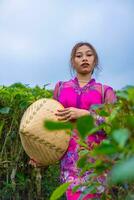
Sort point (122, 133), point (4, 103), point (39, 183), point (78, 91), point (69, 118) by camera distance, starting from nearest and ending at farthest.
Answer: point (122, 133) < point (69, 118) < point (78, 91) < point (4, 103) < point (39, 183)

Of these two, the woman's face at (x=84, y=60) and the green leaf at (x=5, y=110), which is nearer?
the woman's face at (x=84, y=60)

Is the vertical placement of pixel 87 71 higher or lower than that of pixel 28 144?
higher

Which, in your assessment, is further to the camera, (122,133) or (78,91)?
(78,91)

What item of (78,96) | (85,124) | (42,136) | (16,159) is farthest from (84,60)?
(85,124)

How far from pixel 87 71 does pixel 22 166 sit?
1271 mm

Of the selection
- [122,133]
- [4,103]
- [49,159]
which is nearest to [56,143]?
[49,159]

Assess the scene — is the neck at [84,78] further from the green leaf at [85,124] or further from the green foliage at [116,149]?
the green leaf at [85,124]

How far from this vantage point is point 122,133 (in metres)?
0.81

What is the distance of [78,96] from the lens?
351 centimetres

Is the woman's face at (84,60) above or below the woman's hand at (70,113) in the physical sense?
above

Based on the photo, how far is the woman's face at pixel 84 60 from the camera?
142 inches

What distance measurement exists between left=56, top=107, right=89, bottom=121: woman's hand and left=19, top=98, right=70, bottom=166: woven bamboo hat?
0.12 ft

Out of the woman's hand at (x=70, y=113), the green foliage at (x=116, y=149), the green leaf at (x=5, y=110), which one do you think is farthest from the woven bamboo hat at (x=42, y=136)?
the green foliage at (x=116, y=149)

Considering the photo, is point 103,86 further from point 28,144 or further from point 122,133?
point 122,133
